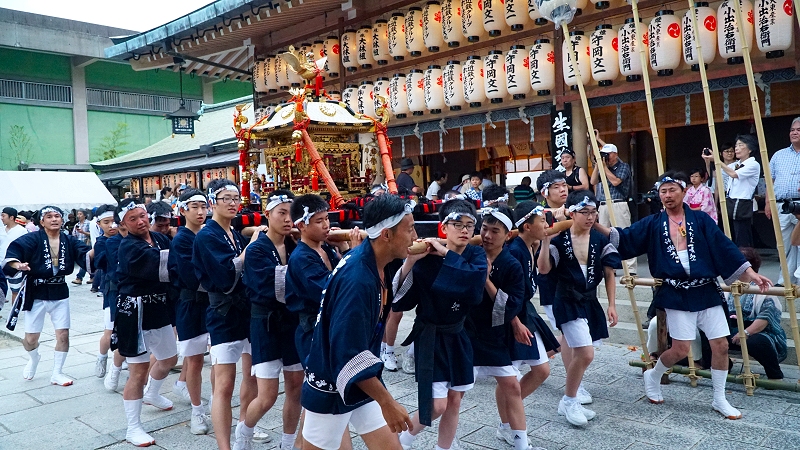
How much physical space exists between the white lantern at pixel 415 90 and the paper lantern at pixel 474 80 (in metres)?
1.06

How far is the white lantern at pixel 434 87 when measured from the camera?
35.0ft

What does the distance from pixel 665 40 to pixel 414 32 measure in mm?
4452

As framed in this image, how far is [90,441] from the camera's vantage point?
4.69 meters

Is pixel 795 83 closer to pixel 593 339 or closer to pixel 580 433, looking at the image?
pixel 593 339

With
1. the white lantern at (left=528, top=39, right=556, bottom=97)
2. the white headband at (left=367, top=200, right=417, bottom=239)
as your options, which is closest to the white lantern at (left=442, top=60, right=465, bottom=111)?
the white lantern at (left=528, top=39, right=556, bottom=97)

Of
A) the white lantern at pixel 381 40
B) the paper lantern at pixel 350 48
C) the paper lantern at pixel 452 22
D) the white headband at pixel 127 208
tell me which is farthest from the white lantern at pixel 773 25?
the white headband at pixel 127 208

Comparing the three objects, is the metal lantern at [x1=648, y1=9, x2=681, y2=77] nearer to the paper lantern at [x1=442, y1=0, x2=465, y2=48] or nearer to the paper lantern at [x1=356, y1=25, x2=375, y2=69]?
the paper lantern at [x1=442, y1=0, x2=465, y2=48]

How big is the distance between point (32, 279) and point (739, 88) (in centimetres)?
918

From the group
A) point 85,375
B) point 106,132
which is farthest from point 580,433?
point 106,132

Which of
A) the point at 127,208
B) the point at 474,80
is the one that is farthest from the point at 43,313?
the point at 474,80

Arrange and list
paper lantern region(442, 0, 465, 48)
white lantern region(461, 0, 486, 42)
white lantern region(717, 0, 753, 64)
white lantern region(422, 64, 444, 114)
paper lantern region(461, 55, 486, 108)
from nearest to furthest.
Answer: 1. white lantern region(717, 0, 753, 64)
2. white lantern region(461, 0, 486, 42)
3. paper lantern region(461, 55, 486, 108)
4. paper lantern region(442, 0, 465, 48)
5. white lantern region(422, 64, 444, 114)

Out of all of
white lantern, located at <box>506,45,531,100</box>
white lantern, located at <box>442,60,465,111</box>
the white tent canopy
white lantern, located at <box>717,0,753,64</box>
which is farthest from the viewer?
the white tent canopy

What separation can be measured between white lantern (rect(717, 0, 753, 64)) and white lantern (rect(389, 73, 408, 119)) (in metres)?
5.44

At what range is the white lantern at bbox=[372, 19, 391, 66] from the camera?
37.3ft
